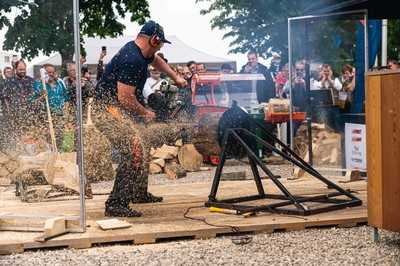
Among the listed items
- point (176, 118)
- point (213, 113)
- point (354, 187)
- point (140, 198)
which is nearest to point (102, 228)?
point (140, 198)

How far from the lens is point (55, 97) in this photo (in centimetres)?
835

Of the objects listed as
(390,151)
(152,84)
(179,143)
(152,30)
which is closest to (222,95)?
(179,143)

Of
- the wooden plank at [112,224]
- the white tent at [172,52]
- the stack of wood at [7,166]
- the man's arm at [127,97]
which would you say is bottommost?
the wooden plank at [112,224]

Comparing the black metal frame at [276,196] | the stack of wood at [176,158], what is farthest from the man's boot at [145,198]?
the stack of wood at [176,158]

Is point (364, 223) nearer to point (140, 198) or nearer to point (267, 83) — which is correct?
point (140, 198)

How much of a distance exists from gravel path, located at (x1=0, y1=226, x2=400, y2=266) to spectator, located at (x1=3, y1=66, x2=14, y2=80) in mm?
2222

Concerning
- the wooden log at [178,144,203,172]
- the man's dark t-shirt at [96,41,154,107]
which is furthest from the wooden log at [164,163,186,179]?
the man's dark t-shirt at [96,41,154,107]

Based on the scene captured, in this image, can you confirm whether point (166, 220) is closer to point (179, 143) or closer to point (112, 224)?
point (112, 224)

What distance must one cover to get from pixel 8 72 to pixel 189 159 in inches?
224

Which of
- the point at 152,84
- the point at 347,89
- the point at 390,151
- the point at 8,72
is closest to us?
the point at 390,151

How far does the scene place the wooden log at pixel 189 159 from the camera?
41.5 ft

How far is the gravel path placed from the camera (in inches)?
208

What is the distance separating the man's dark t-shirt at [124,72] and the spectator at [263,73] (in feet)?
21.7

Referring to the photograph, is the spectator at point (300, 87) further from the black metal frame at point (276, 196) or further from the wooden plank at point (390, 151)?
the wooden plank at point (390, 151)
